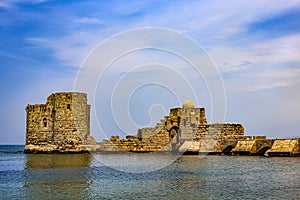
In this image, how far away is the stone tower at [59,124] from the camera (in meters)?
37.7

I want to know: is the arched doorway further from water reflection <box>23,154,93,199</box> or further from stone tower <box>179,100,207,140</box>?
water reflection <box>23,154,93,199</box>

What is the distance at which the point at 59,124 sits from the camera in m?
37.9

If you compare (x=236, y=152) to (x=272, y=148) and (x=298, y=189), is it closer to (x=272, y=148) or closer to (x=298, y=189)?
(x=272, y=148)

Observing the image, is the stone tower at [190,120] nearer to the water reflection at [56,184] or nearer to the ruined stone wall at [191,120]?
the ruined stone wall at [191,120]

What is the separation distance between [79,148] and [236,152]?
14.7 meters

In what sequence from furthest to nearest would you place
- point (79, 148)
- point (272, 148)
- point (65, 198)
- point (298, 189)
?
point (79, 148) → point (272, 148) → point (298, 189) → point (65, 198)

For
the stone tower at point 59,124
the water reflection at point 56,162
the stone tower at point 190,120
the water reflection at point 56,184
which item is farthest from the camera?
the stone tower at point 190,120

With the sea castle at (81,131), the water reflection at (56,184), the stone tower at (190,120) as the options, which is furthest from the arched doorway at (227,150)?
the water reflection at (56,184)

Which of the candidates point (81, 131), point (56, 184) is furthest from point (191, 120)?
point (56, 184)

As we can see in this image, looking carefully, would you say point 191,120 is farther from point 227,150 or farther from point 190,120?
point 227,150

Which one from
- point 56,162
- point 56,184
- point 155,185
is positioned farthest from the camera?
point 56,162

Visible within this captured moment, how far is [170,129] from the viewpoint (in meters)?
42.2

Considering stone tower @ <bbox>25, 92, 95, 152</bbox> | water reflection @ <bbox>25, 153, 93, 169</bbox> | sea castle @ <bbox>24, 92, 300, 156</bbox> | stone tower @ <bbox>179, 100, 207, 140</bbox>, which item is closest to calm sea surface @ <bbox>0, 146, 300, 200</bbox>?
water reflection @ <bbox>25, 153, 93, 169</bbox>

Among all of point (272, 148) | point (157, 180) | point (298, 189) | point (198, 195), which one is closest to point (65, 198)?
point (198, 195)
